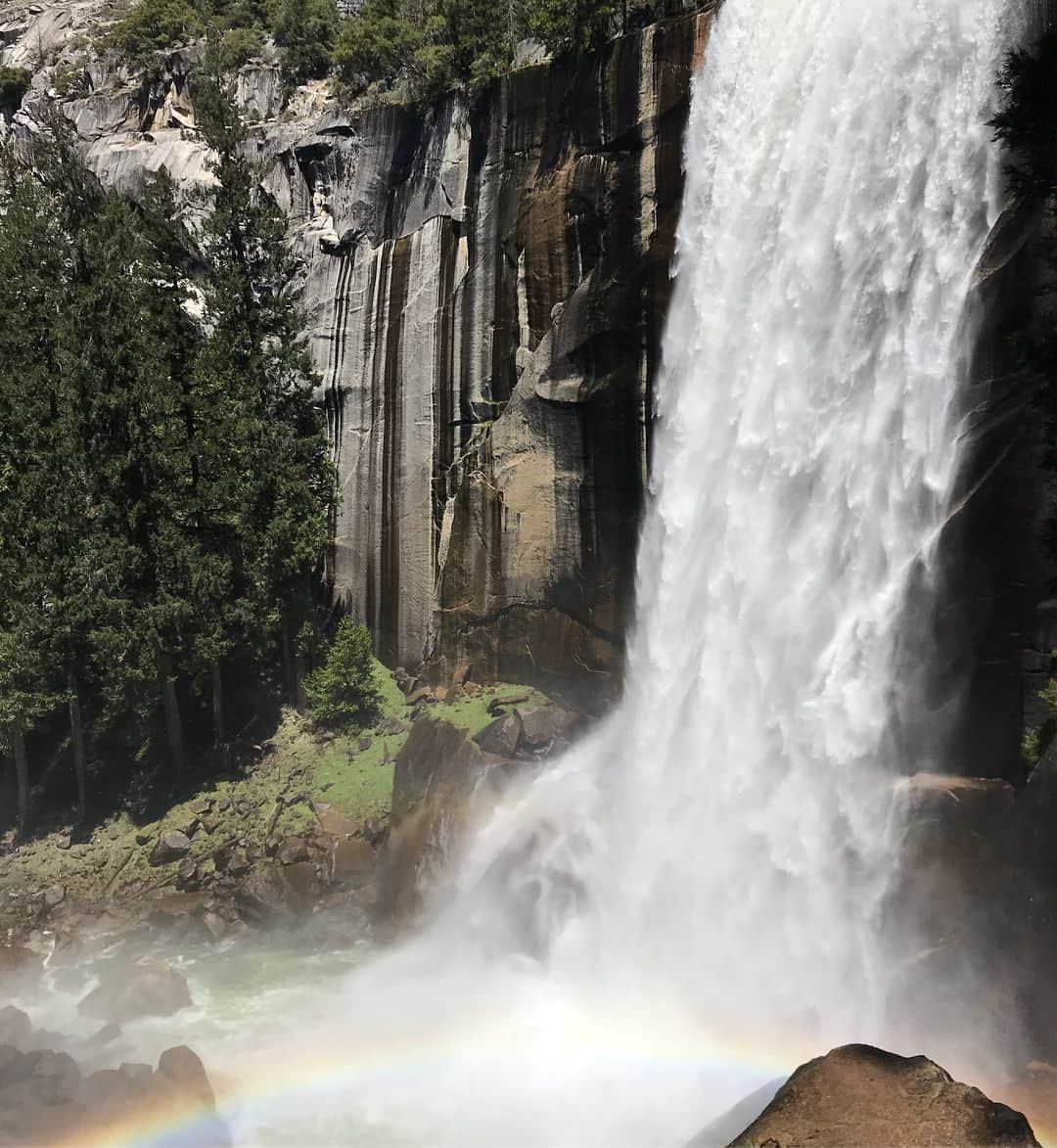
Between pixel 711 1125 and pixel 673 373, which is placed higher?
pixel 673 373

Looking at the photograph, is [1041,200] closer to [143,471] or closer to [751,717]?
[751,717]

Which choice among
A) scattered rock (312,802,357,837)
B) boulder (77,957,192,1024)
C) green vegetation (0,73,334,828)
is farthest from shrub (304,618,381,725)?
boulder (77,957,192,1024)

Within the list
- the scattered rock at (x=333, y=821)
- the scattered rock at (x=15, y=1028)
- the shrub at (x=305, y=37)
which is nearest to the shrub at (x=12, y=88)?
the shrub at (x=305, y=37)

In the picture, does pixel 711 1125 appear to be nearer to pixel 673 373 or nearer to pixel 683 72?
pixel 673 373

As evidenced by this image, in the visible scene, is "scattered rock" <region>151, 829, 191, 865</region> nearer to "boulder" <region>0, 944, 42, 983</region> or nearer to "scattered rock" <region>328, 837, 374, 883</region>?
"boulder" <region>0, 944, 42, 983</region>

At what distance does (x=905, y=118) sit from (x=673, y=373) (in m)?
6.67

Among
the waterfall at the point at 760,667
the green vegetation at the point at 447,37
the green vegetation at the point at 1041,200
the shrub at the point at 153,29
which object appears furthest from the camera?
the shrub at the point at 153,29

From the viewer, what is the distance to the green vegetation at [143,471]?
1998cm

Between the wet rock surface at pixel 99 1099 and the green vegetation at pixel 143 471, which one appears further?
the green vegetation at pixel 143 471

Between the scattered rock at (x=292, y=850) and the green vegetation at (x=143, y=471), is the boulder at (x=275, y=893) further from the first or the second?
the green vegetation at (x=143, y=471)

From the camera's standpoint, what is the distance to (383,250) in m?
26.0

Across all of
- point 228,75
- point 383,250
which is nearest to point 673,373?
point 383,250

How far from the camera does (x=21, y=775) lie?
2091 centimetres

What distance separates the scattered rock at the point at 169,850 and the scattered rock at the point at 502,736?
286 inches
